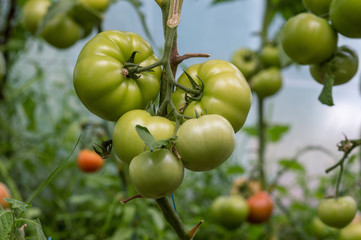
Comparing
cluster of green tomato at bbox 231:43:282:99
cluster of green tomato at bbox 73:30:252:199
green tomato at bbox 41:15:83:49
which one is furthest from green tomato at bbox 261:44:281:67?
cluster of green tomato at bbox 73:30:252:199

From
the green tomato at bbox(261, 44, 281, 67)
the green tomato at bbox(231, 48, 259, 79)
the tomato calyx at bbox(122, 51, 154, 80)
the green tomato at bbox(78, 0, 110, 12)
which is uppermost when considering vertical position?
the tomato calyx at bbox(122, 51, 154, 80)

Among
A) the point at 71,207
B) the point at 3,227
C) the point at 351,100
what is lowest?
the point at 351,100

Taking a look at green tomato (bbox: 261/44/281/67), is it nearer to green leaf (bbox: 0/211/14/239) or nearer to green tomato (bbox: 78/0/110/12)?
green tomato (bbox: 78/0/110/12)

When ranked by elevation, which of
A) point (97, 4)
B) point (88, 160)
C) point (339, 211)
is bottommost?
point (88, 160)

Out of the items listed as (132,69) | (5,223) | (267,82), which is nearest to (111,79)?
(132,69)

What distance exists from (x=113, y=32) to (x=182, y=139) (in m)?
0.10

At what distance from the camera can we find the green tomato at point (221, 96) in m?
0.26

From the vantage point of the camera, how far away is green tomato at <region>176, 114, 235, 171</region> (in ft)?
0.74

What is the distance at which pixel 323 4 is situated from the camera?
0.37 m

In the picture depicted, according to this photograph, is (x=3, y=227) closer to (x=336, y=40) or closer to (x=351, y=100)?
(x=336, y=40)

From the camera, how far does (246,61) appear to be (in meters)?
1.00

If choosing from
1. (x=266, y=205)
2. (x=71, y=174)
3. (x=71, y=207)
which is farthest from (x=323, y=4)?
(x=71, y=207)

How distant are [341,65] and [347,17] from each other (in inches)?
1.9

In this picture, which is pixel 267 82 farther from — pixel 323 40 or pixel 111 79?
pixel 111 79
